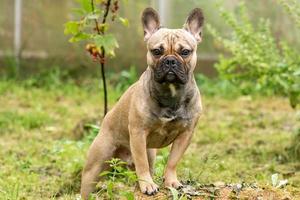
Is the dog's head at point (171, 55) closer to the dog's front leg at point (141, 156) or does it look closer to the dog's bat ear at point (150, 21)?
the dog's bat ear at point (150, 21)

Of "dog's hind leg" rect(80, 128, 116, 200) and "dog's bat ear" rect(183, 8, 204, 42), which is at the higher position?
"dog's bat ear" rect(183, 8, 204, 42)

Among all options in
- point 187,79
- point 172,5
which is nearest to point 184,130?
A: point 187,79

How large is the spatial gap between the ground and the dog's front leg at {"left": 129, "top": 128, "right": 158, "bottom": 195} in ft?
0.31

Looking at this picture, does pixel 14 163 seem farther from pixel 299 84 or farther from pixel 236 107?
pixel 236 107

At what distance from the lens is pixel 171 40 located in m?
5.02

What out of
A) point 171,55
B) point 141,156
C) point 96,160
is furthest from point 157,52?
point 96,160

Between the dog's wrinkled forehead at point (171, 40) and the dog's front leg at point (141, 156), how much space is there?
58 centimetres

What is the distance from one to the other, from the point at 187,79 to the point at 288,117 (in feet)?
16.3

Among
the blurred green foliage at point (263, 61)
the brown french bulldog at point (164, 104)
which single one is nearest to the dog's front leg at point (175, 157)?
the brown french bulldog at point (164, 104)

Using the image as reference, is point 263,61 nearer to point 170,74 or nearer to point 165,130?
point 165,130

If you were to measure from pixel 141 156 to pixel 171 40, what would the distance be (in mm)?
771

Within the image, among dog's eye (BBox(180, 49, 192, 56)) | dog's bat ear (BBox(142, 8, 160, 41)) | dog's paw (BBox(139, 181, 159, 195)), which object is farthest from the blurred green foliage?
dog's paw (BBox(139, 181, 159, 195))

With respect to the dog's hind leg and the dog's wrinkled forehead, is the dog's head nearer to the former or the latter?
the dog's wrinkled forehead

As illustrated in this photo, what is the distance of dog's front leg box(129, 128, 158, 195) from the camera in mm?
4895
